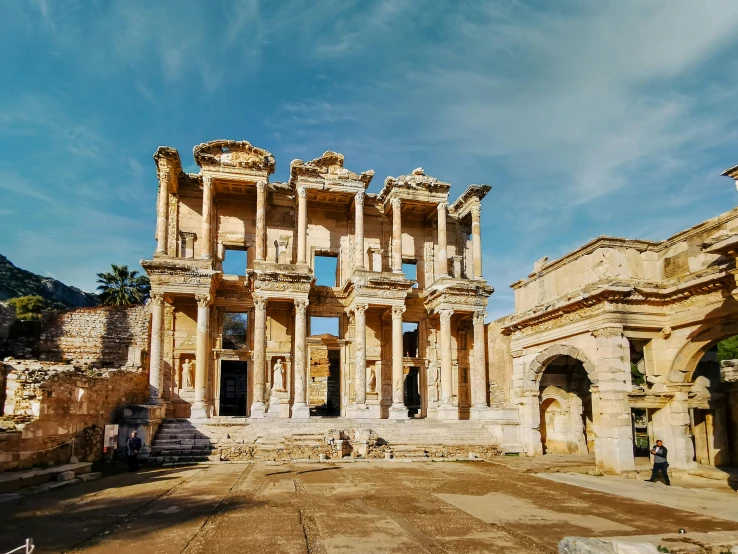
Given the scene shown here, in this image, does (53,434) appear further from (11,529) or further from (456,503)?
(456,503)

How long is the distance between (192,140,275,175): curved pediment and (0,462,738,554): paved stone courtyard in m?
15.2

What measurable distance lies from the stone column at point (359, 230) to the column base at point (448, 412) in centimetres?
737

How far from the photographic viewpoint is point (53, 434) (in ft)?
47.1

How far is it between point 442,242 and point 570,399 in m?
10.3

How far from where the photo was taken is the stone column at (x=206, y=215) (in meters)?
24.8

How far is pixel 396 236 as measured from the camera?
2700 centimetres

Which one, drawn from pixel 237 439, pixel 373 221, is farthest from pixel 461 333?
pixel 237 439

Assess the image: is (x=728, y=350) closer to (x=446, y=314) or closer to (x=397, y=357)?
(x=446, y=314)

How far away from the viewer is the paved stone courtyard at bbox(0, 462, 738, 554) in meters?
7.61

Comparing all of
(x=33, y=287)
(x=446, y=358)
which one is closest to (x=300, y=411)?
(x=446, y=358)

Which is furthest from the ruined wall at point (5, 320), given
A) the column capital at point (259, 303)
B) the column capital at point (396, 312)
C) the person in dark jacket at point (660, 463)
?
the person in dark jacket at point (660, 463)

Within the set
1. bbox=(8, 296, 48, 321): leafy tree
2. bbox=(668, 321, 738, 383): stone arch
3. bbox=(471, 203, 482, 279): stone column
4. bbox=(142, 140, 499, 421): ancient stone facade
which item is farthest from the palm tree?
bbox=(668, 321, 738, 383): stone arch

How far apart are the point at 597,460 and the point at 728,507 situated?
479cm

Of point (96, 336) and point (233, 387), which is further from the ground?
point (96, 336)
